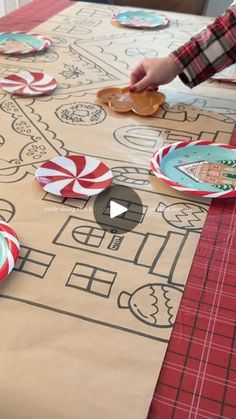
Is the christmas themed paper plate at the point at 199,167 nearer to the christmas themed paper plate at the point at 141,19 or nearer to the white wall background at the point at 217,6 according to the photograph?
the christmas themed paper plate at the point at 141,19

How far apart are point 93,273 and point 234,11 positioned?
2.21 ft

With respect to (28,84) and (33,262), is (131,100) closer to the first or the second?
(28,84)

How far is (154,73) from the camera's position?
98cm

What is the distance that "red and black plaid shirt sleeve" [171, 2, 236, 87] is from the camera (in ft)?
3.19

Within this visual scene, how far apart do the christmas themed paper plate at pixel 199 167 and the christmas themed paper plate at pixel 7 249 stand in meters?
0.25

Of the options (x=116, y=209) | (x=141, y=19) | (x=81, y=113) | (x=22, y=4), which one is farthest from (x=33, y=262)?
(x=22, y=4)

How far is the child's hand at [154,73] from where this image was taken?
984 mm

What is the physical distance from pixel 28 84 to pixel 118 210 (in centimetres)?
46

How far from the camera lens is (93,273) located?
559 millimetres

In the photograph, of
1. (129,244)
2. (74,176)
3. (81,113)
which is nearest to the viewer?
(129,244)

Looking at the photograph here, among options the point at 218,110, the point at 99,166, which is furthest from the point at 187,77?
the point at 99,166

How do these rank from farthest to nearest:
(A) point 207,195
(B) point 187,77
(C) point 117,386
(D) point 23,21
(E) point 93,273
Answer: (D) point 23,21 → (B) point 187,77 → (A) point 207,195 → (E) point 93,273 → (C) point 117,386

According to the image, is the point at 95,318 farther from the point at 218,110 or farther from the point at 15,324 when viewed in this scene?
the point at 218,110

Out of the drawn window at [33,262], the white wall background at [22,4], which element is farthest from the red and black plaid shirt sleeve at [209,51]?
the white wall background at [22,4]
